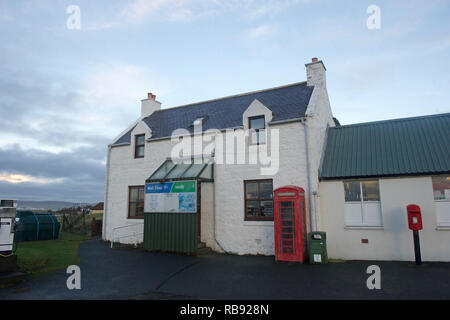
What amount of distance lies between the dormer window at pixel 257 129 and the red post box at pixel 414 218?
6.35 m

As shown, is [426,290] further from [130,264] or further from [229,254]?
[130,264]

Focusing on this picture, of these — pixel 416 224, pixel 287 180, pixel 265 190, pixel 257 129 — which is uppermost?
pixel 257 129

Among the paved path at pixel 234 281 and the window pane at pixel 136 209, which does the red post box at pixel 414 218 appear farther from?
the window pane at pixel 136 209

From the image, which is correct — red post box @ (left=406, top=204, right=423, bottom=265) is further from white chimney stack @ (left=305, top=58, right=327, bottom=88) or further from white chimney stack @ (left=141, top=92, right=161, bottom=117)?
white chimney stack @ (left=141, top=92, right=161, bottom=117)

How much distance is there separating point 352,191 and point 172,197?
8.04 metres

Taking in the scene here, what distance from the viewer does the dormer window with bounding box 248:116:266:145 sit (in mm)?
14055

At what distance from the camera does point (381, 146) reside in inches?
530

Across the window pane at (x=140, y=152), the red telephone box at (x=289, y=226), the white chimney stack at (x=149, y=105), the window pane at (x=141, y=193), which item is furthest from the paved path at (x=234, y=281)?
the white chimney stack at (x=149, y=105)

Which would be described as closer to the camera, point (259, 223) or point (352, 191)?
point (352, 191)

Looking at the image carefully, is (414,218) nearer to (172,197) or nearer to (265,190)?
(265,190)

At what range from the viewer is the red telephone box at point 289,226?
449 inches

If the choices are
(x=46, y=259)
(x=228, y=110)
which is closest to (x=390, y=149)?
(x=228, y=110)

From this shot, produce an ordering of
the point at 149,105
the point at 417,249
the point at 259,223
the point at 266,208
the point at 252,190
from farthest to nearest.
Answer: the point at 149,105, the point at 252,190, the point at 266,208, the point at 259,223, the point at 417,249

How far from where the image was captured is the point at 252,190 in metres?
14.0
